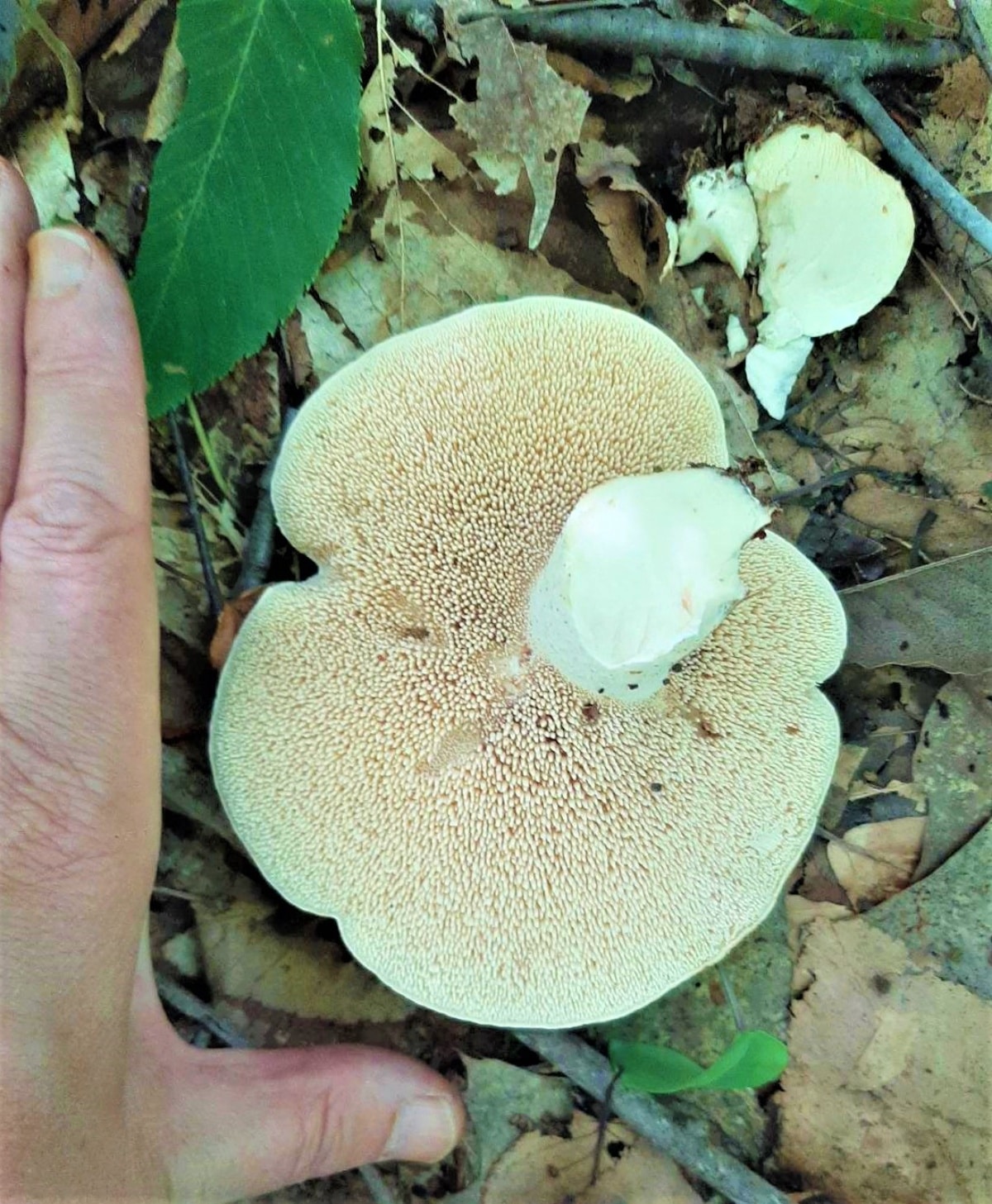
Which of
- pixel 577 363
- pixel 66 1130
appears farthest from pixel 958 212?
pixel 66 1130

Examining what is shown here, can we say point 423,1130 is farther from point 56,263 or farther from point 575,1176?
point 56,263

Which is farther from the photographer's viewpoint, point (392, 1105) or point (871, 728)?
point (871, 728)

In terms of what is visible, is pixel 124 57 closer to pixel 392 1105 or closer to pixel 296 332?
pixel 296 332

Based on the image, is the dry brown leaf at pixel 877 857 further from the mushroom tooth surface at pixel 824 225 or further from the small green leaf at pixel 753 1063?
the mushroom tooth surface at pixel 824 225

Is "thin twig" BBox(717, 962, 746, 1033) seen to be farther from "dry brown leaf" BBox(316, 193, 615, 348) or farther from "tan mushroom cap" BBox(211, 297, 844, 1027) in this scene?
"dry brown leaf" BBox(316, 193, 615, 348)

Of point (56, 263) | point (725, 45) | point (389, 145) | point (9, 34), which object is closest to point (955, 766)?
point (725, 45)

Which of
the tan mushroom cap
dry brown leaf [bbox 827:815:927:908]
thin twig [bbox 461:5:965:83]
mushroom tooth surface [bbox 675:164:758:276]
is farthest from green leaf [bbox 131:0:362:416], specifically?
dry brown leaf [bbox 827:815:927:908]
